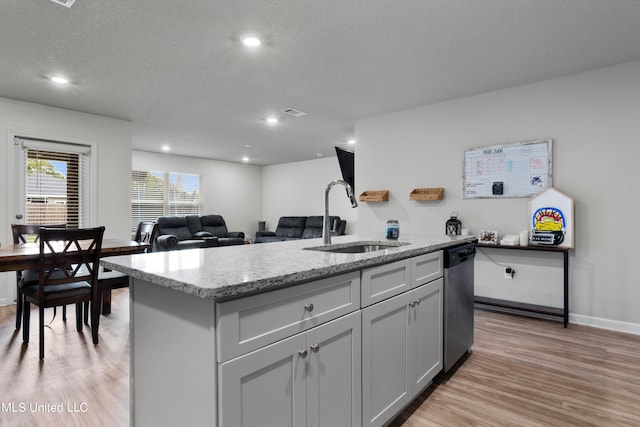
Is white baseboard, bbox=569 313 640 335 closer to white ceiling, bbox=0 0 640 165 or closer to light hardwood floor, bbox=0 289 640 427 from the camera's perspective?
light hardwood floor, bbox=0 289 640 427

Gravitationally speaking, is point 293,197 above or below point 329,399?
above

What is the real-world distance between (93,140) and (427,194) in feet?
14.6

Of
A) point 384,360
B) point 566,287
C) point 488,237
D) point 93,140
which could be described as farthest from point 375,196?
point 93,140

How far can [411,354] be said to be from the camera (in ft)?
5.98

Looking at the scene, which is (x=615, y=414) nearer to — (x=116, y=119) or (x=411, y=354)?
(x=411, y=354)

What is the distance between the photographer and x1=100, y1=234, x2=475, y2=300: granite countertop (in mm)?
991

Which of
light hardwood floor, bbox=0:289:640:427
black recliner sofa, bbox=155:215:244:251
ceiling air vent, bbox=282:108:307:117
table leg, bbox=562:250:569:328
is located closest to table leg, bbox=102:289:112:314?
light hardwood floor, bbox=0:289:640:427

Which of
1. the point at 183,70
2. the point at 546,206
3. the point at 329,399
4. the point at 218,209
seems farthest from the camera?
the point at 218,209

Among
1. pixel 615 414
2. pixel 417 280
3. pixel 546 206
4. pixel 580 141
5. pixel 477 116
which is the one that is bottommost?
pixel 615 414

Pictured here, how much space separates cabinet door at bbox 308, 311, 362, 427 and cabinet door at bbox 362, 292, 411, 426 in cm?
6

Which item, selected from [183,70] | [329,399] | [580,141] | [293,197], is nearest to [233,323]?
[329,399]

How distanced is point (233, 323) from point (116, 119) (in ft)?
16.1

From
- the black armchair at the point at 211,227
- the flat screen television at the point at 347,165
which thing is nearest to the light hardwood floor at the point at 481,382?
the flat screen television at the point at 347,165

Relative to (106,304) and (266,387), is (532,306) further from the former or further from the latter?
(106,304)
